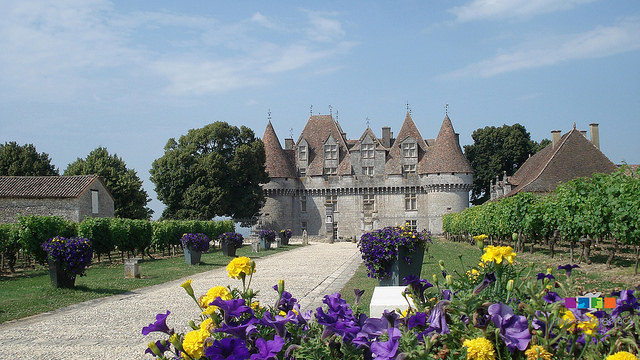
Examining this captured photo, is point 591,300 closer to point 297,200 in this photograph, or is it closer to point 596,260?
point 596,260

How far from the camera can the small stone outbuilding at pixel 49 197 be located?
105 feet

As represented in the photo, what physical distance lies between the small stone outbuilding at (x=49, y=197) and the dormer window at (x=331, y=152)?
80.7 feet

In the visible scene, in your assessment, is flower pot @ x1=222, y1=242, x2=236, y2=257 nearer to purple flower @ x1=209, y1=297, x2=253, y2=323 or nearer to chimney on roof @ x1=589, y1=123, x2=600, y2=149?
purple flower @ x1=209, y1=297, x2=253, y2=323

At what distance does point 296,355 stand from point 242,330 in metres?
0.28

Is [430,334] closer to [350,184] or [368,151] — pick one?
[350,184]

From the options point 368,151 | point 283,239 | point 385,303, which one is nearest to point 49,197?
point 283,239

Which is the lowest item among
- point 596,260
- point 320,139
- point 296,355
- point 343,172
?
point 596,260

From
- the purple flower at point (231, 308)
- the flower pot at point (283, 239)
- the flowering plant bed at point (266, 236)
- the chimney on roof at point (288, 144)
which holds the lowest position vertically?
the flower pot at point (283, 239)

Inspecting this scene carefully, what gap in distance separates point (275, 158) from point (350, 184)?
739 cm

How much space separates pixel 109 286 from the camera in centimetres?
1390

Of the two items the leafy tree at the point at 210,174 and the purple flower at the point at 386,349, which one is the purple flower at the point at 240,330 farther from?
the leafy tree at the point at 210,174

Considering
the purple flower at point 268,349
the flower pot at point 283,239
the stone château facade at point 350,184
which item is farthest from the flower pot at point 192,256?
the stone château facade at point 350,184

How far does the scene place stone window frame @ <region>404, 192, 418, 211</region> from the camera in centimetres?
5203


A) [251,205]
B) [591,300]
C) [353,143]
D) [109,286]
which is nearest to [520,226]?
[109,286]
